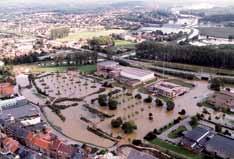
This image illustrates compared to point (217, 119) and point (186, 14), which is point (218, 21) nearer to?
point (186, 14)

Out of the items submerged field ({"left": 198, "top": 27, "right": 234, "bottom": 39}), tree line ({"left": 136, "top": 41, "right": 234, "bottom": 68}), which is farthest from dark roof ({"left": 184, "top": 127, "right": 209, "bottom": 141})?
submerged field ({"left": 198, "top": 27, "right": 234, "bottom": 39})

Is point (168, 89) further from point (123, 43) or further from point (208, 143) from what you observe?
point (123, 43)

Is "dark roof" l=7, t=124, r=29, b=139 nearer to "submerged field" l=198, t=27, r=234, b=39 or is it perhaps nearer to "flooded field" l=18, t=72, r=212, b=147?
"flooded field" l=18, t=72, r=212, b=147

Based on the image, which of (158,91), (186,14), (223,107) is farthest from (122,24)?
(223,107)

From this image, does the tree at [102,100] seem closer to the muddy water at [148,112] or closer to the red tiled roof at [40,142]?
the muddy water at [148,112]

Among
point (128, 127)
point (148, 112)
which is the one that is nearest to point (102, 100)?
point (148, 112)

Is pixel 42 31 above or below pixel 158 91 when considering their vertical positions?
above
